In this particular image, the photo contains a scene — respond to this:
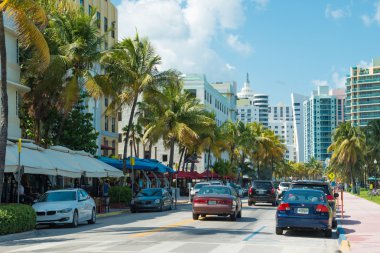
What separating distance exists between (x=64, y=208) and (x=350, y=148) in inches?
2866

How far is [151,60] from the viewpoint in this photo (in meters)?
38.6

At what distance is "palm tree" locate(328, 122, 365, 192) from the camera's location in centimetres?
8788

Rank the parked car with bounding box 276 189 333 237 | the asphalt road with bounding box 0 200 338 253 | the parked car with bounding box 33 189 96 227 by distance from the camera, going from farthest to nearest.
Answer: the parked car with bounding box 33 189 96 227, the parked car with bounding box 276 189 333 237, the asphalt road with bounding box 0 200 338 253

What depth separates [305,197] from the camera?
18.4 meters

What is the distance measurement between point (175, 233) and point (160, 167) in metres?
25.9

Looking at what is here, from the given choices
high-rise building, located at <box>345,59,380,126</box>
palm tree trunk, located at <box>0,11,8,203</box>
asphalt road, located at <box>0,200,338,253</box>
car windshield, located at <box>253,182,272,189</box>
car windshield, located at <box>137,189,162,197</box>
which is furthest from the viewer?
high-rise building, located at <box>345,59,380,126</box>

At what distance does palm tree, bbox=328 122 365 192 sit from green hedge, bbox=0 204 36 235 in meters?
71.8

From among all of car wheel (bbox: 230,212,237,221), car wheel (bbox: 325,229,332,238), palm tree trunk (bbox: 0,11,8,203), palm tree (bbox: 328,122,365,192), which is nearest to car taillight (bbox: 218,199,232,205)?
car wheel (bbox: 230,212,237,221)

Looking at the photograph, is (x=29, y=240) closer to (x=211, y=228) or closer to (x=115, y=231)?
(x=115, y=231)

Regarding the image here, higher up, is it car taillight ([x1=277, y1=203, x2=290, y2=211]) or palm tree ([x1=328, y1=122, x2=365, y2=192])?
palm tree ([x1=328, y1=122, x2=365, y2=192])

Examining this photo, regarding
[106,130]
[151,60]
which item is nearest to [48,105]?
[151,60]

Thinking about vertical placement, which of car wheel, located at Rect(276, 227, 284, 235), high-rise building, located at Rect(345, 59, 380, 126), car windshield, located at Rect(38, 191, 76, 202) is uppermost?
high-rise building, located at Rect(345, 59, 380, 126)

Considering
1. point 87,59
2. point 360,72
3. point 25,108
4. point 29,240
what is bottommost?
point 29,240

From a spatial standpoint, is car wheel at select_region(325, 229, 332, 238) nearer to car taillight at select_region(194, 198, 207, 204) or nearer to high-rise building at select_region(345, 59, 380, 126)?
car taillight at select_region(194, 198, 207, 204)
